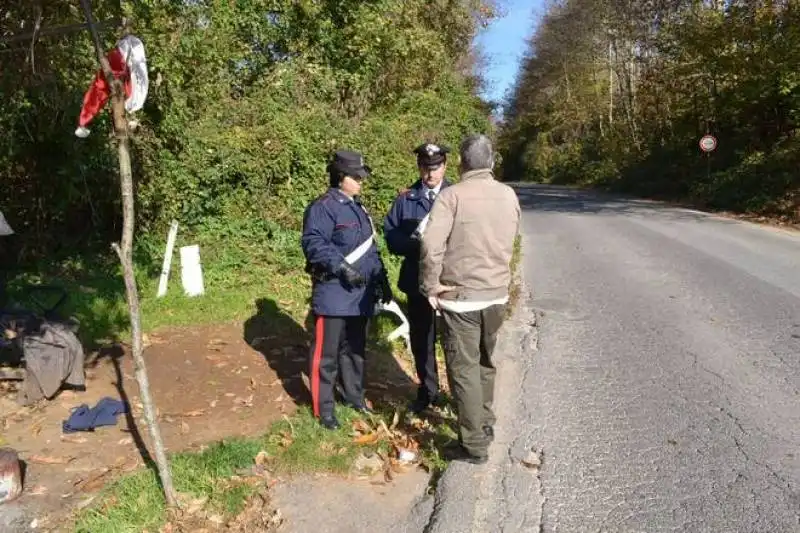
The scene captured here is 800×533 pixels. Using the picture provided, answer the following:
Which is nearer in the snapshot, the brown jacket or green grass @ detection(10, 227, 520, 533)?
green grass @ detection(10, 227, 520, 533)

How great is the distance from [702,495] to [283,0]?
1316 cm

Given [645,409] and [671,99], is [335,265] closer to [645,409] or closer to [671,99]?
[645,409]

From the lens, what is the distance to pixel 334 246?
14.7ft

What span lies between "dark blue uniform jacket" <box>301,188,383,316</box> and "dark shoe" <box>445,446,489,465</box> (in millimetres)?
1136

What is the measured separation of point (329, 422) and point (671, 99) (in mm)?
33010

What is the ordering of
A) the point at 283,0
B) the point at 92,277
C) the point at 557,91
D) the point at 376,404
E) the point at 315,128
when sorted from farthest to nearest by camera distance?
the point at 557,91 < the point at 283,0 < the point at 315,128 < the point at 92,277 < the point at 376,404

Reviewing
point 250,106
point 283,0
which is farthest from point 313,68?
point 250,106

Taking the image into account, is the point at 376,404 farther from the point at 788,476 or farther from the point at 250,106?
the point at 250,106

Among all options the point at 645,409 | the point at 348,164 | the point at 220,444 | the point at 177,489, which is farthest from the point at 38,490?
the point at 645,409

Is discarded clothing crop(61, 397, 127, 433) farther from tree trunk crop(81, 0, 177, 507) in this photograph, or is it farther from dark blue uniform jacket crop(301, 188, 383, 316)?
dark blue uniform jacket crop(301, 188, 383, 316)

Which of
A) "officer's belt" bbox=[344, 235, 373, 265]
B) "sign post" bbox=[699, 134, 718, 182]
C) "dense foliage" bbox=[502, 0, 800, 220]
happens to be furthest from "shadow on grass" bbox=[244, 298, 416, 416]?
"sign post" bbox=[699, 134, 718, 182]

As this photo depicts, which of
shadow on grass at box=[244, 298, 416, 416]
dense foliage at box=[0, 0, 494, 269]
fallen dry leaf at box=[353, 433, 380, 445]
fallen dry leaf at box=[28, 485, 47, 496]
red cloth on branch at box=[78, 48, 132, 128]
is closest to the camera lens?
red cloth on branch at box=[78, 48, 132, 128]

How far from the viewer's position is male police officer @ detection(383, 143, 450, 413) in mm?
4621

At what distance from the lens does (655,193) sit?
29.9 m
